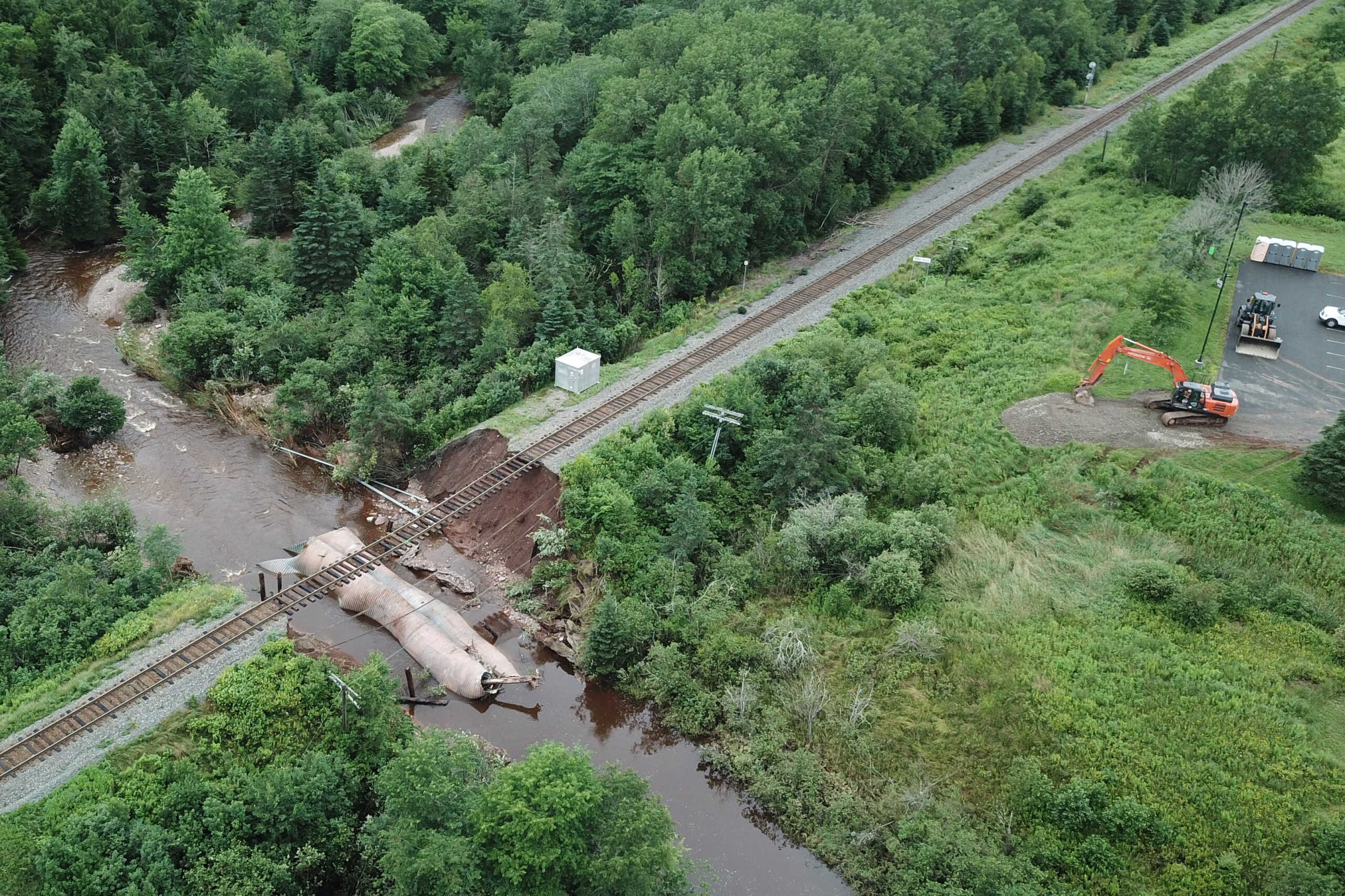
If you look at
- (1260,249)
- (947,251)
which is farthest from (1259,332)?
(947,251)

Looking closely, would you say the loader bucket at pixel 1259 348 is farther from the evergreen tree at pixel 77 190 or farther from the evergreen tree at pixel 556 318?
the evergreen tree at pixel 77 190

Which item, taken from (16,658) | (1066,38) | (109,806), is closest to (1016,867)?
(109,806)

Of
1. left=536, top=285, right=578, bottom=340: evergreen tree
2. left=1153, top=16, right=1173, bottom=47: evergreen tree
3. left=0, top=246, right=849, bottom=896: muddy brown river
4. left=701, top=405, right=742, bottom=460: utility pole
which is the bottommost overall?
left=0, top=246, right=849, bottom=896: muddy brown river

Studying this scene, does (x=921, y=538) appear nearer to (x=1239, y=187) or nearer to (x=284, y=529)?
(x=284, y=529)

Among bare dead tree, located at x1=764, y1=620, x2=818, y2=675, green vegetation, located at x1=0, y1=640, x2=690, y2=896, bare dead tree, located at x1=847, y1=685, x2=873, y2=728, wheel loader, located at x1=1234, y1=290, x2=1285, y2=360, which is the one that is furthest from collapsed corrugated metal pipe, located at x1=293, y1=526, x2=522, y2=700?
wheel loader, located at x1=1234, y1=290, x2=1285, y2=360

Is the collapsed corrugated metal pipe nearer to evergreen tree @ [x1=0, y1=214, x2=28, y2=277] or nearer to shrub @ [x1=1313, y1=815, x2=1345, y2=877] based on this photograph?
shrub @ [x1=1313, y1=815, x2=1345, y2=877]
